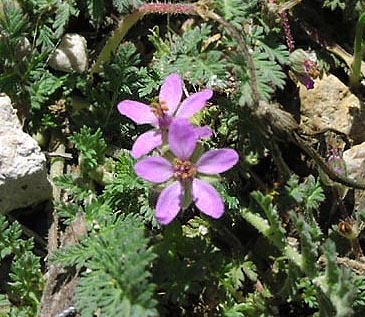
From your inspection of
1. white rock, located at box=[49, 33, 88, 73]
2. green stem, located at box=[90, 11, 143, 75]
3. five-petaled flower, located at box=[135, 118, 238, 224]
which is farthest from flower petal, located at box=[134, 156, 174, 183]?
white rock, located at box=[49, 33, 88, 73]

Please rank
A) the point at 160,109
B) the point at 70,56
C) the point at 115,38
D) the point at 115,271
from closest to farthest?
the point at 115,271, the point at 160,109, the point at 115,38, the point at 70,56

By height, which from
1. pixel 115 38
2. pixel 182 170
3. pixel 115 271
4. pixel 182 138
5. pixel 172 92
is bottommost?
pixel 115 271

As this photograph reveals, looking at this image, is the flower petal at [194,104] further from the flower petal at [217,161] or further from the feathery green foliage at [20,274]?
the feathery green foliage at [20,274]

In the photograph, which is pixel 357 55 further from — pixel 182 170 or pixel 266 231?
pixel 182 170

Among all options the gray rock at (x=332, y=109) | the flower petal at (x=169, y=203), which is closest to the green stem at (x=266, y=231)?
the flower petal at (x=169, y=203)

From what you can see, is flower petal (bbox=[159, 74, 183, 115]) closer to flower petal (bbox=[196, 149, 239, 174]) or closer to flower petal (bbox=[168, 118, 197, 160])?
flower petal (bbox=[168, 118, 197, 160])

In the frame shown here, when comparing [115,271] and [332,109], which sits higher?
[332,109]

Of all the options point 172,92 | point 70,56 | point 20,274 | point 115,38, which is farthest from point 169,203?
point 70,56
